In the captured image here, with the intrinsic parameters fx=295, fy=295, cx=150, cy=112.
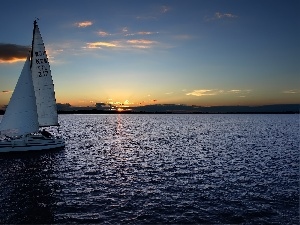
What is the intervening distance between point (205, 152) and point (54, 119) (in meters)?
28.2

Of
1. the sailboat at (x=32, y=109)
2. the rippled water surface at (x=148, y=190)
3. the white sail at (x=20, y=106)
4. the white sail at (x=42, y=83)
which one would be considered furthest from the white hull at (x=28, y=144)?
the white sail at (x=42, y=83)

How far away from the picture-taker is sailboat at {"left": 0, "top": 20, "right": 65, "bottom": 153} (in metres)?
44.8

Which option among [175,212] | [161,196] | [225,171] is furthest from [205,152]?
[175,212]

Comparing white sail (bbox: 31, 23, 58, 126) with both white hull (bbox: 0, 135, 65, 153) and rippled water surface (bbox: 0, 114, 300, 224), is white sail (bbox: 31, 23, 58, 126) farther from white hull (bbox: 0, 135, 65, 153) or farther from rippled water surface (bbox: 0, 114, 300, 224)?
rippled water surface (bbox: 0, 114, 300, 224)

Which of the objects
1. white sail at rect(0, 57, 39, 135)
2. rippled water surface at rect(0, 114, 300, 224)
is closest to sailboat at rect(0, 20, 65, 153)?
white sail at rect(0, 57, 39, 135)

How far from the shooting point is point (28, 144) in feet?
159

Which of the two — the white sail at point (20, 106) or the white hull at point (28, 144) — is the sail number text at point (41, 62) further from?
the white hull at point (28, 144)

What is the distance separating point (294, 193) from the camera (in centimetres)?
2761

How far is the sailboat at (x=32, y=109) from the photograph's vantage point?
4475 centimetres

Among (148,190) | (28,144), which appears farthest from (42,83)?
(148,190)

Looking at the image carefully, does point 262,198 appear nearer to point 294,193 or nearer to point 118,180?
point 294,193

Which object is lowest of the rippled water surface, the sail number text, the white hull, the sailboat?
the rippled water surface

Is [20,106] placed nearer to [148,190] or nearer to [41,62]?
[41,62]

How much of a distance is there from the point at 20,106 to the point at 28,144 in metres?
7.13
